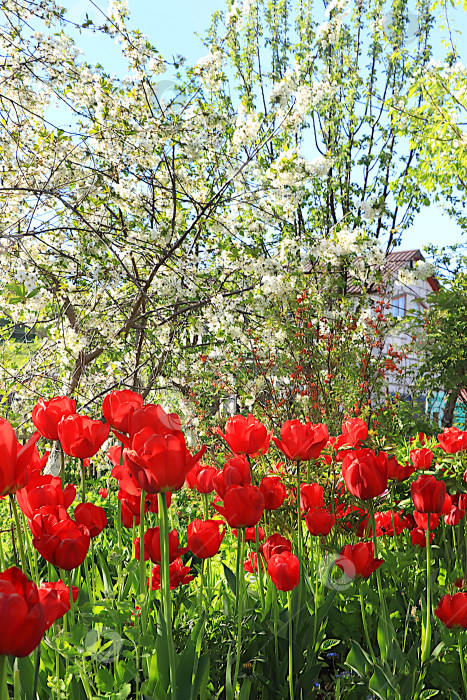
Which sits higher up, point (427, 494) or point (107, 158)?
point (107, 158)

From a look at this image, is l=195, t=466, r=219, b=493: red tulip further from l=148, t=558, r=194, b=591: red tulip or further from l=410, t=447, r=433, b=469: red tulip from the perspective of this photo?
l=410, t=447, r=433, b=469: red tulip

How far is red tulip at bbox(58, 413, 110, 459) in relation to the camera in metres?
1.08

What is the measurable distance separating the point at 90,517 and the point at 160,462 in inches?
15.1

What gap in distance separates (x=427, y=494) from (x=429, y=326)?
496cm

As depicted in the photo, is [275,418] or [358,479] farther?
[275,418]

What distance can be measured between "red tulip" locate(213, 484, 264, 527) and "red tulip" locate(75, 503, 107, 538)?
0.93 ft

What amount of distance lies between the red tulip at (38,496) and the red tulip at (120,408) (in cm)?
17

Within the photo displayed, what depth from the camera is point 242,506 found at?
3.17 feet

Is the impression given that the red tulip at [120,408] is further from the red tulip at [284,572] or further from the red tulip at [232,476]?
the red tulip at [284,572]

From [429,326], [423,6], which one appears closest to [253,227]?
[429,326]

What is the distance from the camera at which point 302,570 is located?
131 centimetres

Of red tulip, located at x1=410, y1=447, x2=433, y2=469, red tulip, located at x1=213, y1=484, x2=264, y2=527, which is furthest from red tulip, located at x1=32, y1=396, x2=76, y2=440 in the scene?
red tulip, located at x1=410, y1=447, x2=433, y2=469

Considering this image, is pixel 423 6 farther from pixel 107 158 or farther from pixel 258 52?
pixel 107 158

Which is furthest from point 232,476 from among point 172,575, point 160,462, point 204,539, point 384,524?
point 384,524
